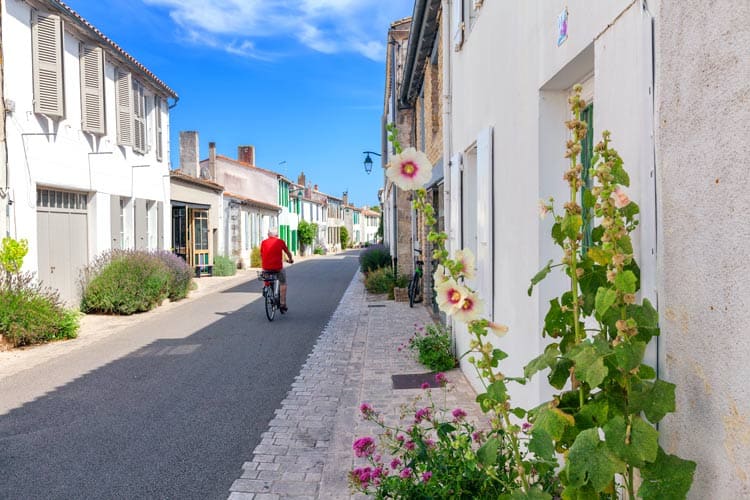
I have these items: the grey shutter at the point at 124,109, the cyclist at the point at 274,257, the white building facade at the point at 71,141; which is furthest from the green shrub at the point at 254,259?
the cyclist at the point at 274,257

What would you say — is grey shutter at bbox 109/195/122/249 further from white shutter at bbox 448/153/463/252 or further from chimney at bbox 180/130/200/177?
chimney at bbox 180/130/200/177

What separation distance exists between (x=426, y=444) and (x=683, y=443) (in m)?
1.31

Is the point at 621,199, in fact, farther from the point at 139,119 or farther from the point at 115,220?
the point at 139,119

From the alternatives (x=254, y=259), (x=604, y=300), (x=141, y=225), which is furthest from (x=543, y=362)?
(x=254, y=259)

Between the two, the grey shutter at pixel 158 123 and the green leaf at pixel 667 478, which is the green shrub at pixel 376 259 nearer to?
the grey shutter at pixel 158 123

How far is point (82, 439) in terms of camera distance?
4797 mm

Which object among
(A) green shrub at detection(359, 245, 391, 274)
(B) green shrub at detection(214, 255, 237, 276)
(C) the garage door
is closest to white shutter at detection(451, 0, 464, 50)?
(C) the garage door

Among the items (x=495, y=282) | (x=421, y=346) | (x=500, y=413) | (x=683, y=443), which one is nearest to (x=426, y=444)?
(x=500, y=413)

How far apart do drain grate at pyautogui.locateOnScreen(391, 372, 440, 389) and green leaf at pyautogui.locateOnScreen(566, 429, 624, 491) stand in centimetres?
430

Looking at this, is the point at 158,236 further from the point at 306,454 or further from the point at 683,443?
the point at 683,443

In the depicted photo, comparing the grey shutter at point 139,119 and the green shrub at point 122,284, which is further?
the grey shutter at point 139,119

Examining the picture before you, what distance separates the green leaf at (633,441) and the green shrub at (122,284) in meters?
11.8

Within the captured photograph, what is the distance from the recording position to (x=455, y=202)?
6.61 meters

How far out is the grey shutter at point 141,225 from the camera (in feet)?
48.8
